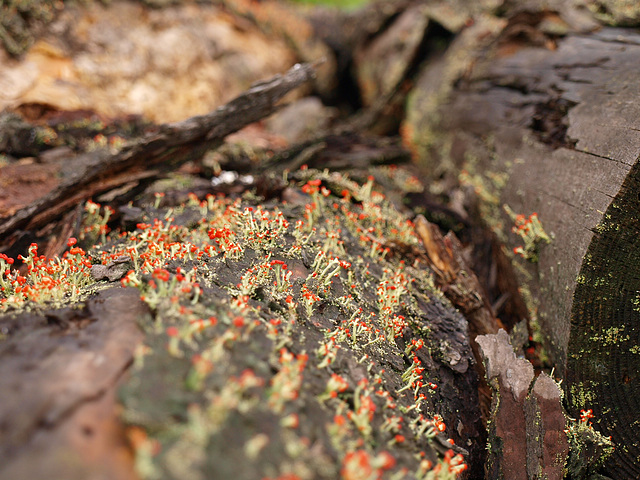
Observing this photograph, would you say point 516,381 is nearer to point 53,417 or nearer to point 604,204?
point 604,204

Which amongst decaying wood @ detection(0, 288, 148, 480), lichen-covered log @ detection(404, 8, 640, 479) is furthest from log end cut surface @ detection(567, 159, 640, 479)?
decaying wood @ detection(0, 288, 148, 480)

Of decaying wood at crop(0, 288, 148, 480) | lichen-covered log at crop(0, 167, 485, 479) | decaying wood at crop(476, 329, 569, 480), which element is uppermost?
decaying wood at crop(0, 288, 148, 480)

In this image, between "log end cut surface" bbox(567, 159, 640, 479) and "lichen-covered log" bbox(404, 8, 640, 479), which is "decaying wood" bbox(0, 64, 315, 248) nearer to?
"lichen-covered log" bbox(404, 8, 640, 479)

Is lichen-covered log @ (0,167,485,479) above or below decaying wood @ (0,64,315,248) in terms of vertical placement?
below

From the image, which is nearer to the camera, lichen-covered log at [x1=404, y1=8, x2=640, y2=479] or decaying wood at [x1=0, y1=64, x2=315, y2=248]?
lichen-covered log at [x1=404, y1=8, x2=640, y2=479]

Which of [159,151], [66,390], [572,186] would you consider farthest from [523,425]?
[159,151]

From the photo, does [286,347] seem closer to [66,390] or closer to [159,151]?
[66,390]

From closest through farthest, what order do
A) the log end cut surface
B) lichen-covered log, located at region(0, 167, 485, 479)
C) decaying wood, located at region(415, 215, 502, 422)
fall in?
lichen-covered log, located at region(0, 167, 485, 479)
the log end cut surface
decaying wood, located at region(415, 215, 502, 422)
